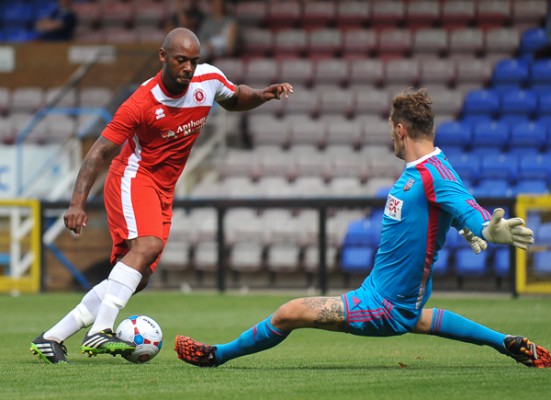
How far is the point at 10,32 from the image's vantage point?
20.6 meters

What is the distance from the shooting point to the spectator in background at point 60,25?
1898cm

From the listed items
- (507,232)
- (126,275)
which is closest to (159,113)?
(126,275)

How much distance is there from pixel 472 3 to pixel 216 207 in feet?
22.8

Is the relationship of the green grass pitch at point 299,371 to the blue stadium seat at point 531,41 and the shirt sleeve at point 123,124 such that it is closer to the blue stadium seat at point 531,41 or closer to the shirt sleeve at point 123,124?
the shirt sleeve at point 123,124

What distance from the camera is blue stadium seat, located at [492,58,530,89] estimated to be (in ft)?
57.9

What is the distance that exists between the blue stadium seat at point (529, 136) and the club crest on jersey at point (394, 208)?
10786 millimetres

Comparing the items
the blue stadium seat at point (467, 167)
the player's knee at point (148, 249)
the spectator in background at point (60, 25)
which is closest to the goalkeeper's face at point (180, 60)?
the player's knee at point (148, 249)

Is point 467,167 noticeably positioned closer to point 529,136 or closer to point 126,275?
point 529,136

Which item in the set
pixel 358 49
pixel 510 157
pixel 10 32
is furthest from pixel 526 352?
pixel 10 32

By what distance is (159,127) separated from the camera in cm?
728

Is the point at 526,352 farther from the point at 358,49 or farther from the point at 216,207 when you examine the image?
the point at 358,49

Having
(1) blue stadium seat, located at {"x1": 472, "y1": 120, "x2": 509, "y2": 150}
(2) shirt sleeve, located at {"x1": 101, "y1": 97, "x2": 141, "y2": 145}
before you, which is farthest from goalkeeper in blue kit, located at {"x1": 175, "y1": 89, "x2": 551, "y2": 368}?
(1) blue stadium seat, located at {"x1": 472, "y1": 120, "x2": 509, "y2": 150}

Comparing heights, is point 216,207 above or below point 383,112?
below

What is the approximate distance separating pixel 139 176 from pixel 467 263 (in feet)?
25.7
